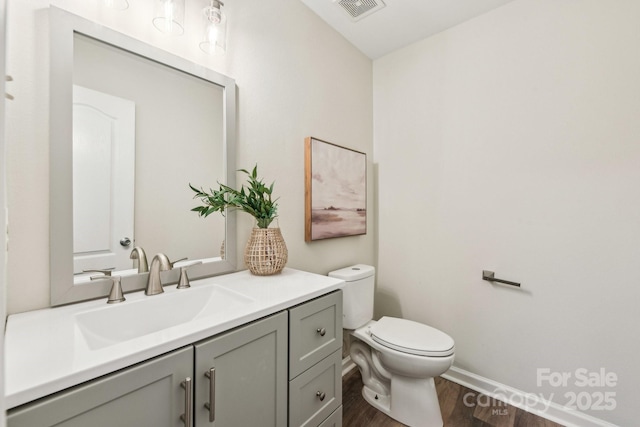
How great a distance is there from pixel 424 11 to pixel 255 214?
66.5 inches

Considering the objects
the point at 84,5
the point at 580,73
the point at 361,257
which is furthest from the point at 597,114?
the point at 84,5

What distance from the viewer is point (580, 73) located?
1470mm

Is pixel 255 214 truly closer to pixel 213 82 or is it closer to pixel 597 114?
pixel 213 82

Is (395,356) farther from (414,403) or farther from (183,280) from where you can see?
(183,280)

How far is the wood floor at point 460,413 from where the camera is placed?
1.52 meters

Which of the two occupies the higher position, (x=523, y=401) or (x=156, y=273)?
(x=156, y=273)

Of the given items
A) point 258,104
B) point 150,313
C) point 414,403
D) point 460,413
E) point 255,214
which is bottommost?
point 460,413

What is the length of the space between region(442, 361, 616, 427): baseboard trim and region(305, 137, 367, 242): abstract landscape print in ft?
3.88

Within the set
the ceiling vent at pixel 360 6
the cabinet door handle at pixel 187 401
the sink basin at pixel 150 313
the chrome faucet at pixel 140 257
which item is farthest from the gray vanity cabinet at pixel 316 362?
the ceiling vent at pixel 360 6

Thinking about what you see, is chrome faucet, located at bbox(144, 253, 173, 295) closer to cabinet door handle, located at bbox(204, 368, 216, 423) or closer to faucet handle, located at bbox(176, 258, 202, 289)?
faucet handle, located at bbox(176, 258, 202, 289)

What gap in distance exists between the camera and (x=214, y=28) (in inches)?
48.2

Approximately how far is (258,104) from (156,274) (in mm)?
965

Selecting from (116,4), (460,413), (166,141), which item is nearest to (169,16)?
(116,4)

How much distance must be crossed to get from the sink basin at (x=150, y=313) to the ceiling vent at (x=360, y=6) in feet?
5.87
